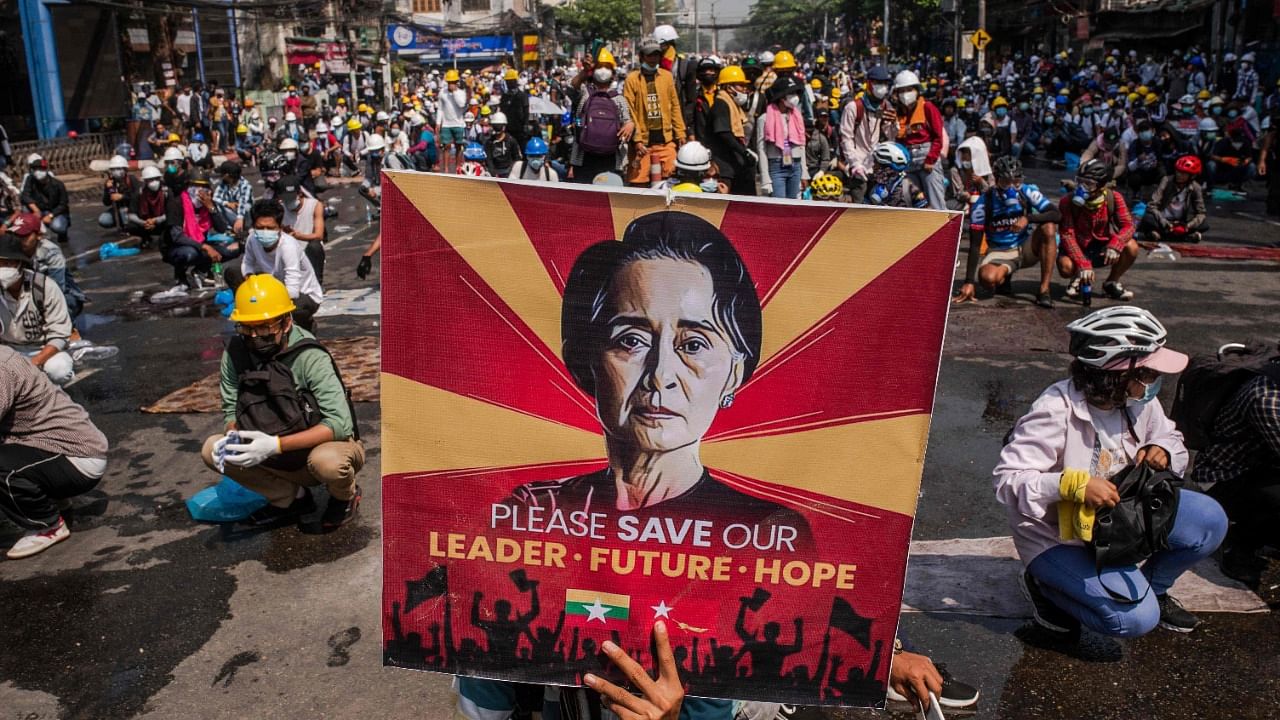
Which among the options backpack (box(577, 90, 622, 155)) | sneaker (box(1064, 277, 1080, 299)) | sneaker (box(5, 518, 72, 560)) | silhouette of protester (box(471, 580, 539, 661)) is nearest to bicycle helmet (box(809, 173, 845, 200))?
sneaker (box(1064, 277, 1080, 299))

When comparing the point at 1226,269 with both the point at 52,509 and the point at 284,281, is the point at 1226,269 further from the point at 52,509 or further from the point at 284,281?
the point at 52,509

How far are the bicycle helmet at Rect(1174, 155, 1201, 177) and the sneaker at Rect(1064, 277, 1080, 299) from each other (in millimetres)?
3895

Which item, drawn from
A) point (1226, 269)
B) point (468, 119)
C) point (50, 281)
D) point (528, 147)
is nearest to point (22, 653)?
point (50, 281)

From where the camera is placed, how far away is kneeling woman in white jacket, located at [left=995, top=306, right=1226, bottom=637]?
12.1 ft

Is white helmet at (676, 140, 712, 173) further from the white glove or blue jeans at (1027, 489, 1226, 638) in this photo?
blue jeans at (1027, 489, 1226, 638)

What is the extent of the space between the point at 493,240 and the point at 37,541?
4.34 m

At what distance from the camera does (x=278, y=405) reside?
5.12 metres

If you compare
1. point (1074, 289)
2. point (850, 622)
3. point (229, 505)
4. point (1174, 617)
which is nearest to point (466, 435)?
point (850, 622)

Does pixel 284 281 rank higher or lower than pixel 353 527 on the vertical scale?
higher

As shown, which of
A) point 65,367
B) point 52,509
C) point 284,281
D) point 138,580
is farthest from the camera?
point 284,281

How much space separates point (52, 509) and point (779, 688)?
178 inches

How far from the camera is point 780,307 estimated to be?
214 cm

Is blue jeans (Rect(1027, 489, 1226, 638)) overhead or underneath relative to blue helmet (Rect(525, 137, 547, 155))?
underneath

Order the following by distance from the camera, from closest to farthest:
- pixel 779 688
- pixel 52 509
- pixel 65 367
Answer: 1. pixel 779 688
2. pixel 52 509
3. pixel 65 367
